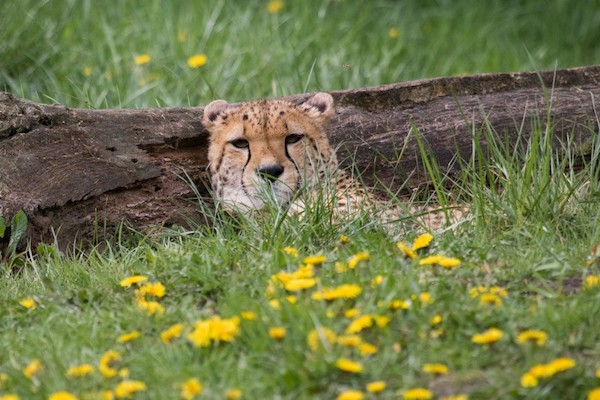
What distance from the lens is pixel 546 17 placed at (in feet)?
29.7

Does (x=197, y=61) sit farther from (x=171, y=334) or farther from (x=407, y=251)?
(x=171, y=334)

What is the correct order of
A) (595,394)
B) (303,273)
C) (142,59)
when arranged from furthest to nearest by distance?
1. (142,59)
2. (303,273)
3. (595,394)

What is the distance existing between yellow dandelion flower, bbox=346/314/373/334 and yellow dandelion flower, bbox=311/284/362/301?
4.4 inches

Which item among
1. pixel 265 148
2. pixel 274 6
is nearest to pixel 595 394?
pixel 265 148

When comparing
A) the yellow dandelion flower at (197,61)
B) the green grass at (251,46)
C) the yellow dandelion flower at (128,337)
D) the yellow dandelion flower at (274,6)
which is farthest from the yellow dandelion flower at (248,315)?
the yellow dandelion flower at (274,6)

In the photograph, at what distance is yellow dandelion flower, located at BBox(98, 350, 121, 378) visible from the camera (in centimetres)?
292

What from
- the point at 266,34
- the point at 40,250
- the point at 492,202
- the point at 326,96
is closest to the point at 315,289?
the point at 492,202

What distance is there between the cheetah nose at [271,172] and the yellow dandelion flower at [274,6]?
3471mm

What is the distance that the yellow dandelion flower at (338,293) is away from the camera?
10.3 ft

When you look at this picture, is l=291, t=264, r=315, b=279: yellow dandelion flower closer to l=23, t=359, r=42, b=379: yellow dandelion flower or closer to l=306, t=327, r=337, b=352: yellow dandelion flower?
l=306, t=327, r=337, b=352: yellow dandelion flower

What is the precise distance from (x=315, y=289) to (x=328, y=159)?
172 centimetres

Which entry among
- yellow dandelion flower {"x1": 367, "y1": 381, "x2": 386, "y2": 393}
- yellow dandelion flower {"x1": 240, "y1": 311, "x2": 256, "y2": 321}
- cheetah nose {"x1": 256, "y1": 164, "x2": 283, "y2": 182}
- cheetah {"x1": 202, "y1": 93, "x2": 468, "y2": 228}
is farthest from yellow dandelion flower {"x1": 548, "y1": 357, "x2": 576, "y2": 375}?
cheetah nose {"x1": 256, "y1": 164, "x2": 283, "y2": 182}

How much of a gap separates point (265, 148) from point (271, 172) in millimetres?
142

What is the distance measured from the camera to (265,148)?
4.73 m
